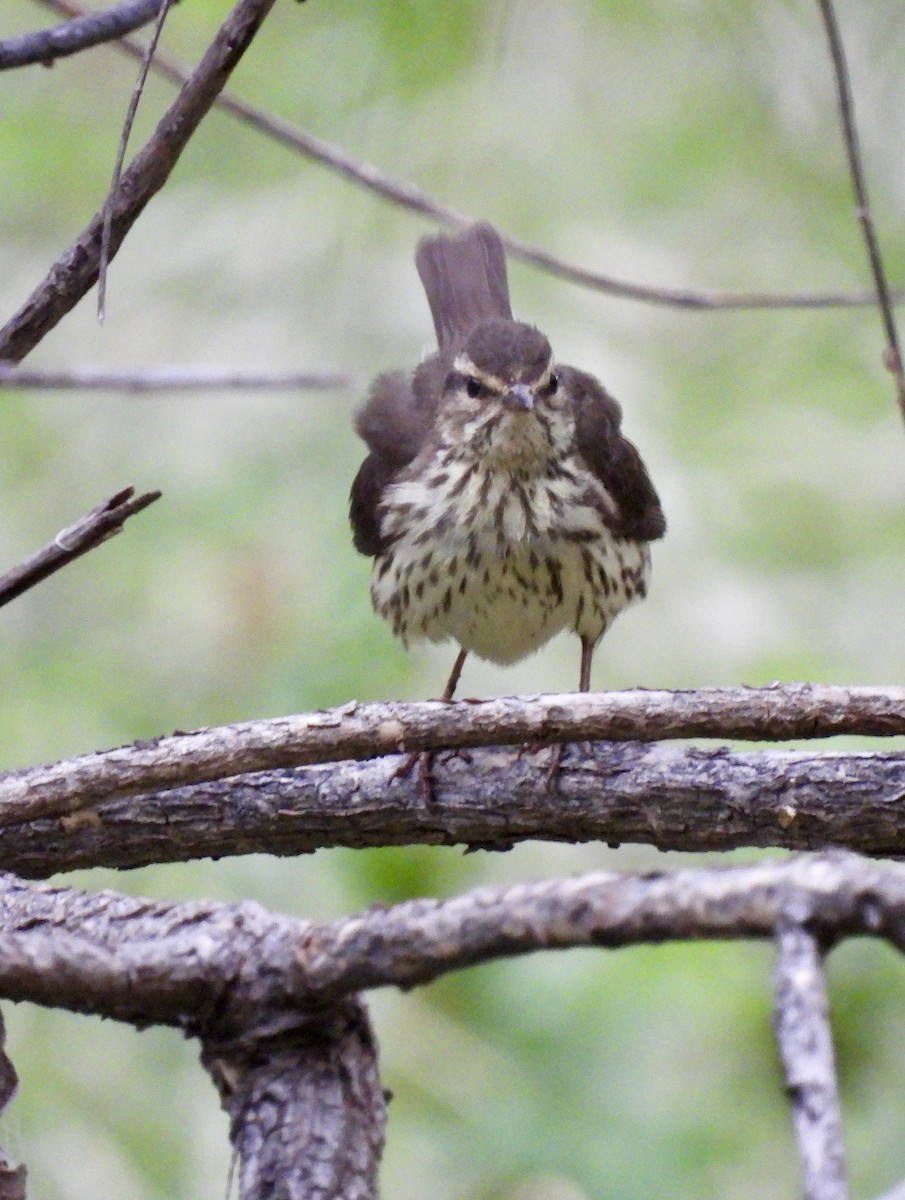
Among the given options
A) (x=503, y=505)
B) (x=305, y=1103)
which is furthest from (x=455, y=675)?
(x=305, y=1103)

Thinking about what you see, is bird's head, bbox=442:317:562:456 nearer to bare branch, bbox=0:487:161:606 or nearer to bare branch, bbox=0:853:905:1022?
bare branch, bbox=0:487:161:606

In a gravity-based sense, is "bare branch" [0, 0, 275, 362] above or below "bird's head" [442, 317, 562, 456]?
below

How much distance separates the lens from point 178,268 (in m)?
4.86

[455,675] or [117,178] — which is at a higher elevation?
[455,675]

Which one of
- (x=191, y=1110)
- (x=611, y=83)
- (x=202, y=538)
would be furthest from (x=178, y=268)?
(x=191, y=1110)

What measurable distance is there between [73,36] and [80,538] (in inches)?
31.3

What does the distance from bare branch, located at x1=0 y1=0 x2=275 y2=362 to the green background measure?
763mm

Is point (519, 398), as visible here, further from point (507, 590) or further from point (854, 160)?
A: point (854, 160)

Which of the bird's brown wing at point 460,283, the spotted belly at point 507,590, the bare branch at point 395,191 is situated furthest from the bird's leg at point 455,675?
the bare branch at point 395,191

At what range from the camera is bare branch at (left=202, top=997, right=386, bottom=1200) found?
194 centimetres

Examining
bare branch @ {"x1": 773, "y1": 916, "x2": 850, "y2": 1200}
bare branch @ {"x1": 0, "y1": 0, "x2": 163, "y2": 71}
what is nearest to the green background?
bare branch @ {"x1": 0, "y1": 0, "x2": 163, "y2": 71}

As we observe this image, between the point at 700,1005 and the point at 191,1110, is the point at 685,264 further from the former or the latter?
the point at 191,1110

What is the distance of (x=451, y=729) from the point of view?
2.56m

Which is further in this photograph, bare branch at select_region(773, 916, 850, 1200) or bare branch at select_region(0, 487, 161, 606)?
bare branch at select_region(0, 487, 161, 606)
